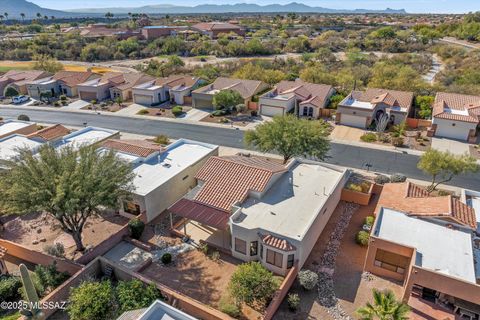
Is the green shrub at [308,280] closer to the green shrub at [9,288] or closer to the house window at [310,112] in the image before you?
A: the green shrub at [9,288]

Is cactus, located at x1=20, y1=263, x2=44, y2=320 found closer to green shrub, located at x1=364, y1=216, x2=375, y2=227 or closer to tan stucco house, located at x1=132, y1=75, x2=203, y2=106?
green shrub, located at x1=364, y1=216, x2=375, y2=227

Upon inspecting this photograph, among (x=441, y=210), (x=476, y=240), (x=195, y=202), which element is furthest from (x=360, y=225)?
(x=195, y=202)

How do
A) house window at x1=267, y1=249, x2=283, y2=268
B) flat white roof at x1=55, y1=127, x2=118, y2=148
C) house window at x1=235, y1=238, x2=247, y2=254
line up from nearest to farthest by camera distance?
house window at x1=267, y1=249, x2=283, y2=268 → house window at x1=235, y1=238, x2=247, y2=254 → flat white roof at x1=55, y1=127, x2=118, y2=148

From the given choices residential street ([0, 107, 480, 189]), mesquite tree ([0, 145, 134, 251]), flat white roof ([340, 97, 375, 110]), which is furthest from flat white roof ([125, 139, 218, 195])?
flat white roof ([340, 97, 375, 110])

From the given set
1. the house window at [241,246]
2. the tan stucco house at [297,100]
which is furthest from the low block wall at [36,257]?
the tan stucco house at [297,100]

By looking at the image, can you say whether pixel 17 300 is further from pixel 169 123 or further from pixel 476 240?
pixel 169 123

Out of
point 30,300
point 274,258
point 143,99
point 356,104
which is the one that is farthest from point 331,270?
point 143,99

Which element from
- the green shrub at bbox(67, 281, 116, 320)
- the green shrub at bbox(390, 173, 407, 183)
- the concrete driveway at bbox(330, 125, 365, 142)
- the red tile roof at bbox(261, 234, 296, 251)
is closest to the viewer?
the green shrub at bbox(67, 281, 116, 320)
